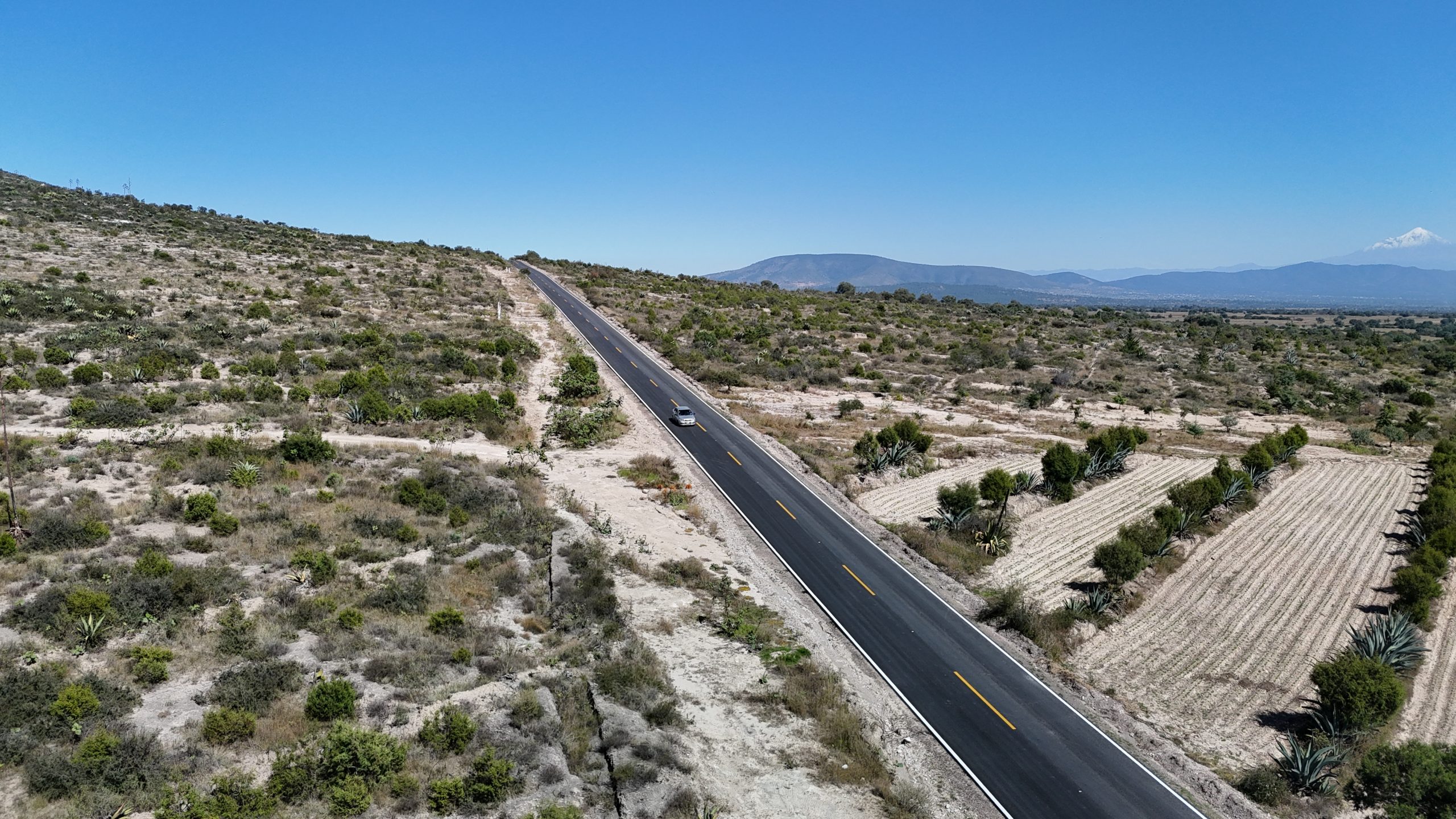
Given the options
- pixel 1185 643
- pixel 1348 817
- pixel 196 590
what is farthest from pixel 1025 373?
pixel 196 590

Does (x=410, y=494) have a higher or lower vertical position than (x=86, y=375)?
lower

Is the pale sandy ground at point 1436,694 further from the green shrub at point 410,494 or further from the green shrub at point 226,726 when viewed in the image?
the green shrub at point 410,494

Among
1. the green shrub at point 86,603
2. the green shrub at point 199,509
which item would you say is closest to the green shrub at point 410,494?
the green shrub at point 199,509

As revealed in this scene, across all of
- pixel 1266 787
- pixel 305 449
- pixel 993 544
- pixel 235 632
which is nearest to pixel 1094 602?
pixel 993 544

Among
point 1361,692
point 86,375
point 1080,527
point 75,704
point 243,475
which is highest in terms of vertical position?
point 86,375

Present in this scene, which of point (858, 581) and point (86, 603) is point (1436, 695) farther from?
point (86, 603)

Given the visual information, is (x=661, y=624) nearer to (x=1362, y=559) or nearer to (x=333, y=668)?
(x=333, y=668)
